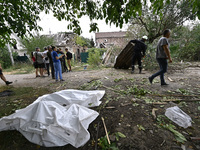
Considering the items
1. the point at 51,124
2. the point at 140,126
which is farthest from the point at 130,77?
the point at 51,124

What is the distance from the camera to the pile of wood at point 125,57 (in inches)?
254

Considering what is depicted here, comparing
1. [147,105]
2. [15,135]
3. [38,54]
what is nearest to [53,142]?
[15,135]

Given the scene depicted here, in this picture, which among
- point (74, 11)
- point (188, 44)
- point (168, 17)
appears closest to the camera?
point (74, 11)

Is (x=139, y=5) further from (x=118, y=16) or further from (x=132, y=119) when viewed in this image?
(x=132, y=119)

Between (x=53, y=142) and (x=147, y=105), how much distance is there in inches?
81.4

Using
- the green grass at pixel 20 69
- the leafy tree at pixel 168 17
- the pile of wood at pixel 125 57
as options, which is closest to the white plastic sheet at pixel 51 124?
the pile of wood at pixel 125 57

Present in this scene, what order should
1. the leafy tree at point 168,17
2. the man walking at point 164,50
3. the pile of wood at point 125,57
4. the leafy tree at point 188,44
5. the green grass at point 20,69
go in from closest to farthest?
1. the man walking at point 164,50
2. the pile of wood at point 125,57
3. the leafy tree at point 168,17
4. the leafy tree at point 188,44
5. the green grass at point 20,69

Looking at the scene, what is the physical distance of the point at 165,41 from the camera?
10.5 ft

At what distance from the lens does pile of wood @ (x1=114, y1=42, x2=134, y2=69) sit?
6453 millimetres

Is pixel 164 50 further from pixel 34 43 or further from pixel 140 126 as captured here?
pixel 34 43

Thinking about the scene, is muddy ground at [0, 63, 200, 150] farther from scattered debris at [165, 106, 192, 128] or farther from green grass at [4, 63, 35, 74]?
green grass at [4, 63, 35, 74]

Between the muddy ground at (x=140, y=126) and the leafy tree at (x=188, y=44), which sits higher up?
the leafy tree at (x=188, y=44)

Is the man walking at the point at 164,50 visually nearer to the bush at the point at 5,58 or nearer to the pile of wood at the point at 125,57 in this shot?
the pile of wood at the point at 125,57

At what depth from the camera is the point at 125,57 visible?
707cm
